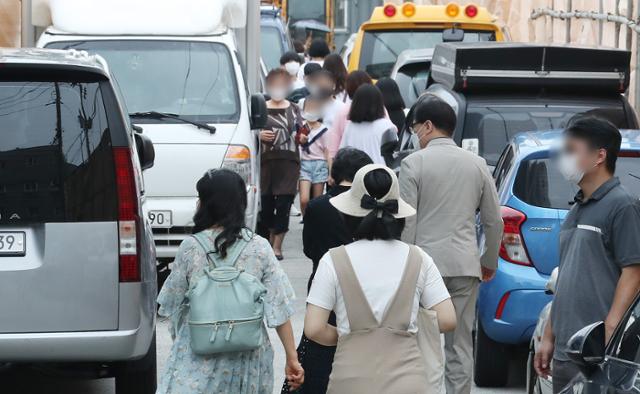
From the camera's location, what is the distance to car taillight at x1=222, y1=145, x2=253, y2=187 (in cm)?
1099

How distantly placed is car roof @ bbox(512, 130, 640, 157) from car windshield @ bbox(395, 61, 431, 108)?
28.8 ft

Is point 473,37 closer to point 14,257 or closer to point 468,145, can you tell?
point 468,145

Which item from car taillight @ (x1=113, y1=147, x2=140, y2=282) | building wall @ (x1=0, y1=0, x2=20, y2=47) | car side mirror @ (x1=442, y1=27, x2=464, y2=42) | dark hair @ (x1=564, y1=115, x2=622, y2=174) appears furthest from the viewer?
car side mirror @ (x1=442, y1=27, x2=464, y2=42)

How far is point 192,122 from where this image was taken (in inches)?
434

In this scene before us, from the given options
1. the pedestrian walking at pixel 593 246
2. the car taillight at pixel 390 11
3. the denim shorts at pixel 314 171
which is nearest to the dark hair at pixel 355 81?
the denim shorts at pixel 314 171

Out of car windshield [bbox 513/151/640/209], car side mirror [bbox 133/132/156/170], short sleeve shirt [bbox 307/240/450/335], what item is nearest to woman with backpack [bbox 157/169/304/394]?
short sleeve shirt [bbox 307/240/450/335]

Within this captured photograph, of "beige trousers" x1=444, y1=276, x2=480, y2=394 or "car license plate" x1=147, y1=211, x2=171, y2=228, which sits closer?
"beige trousers" x1=444, y1=276, x2=480, y2=394

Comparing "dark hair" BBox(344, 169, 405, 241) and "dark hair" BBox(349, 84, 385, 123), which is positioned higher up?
"dark hair" BBox(344, 169, 405, 241)

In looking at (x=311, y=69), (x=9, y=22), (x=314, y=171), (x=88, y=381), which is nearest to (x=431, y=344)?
(x=88, y=381)

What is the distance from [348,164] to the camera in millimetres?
6344

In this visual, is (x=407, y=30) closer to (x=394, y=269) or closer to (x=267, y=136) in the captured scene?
(x=267, y=136)

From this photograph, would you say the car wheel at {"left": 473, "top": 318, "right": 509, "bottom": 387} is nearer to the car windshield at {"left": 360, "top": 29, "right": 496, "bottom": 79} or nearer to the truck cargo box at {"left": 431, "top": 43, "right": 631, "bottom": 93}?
the truck cargo box at {"left": 431, "top": 43, "right": 631, "bottom": 93}

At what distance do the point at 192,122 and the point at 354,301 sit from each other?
6.29m

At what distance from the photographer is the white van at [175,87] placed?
10945 mm
